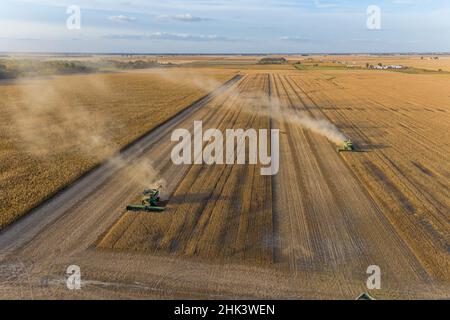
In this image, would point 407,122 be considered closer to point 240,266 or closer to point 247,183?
point 247,183

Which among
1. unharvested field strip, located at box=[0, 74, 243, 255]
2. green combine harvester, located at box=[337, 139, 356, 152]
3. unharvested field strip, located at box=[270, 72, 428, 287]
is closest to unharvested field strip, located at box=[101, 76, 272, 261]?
unharvested field strip, located at box=[0, 74, 243, 255]

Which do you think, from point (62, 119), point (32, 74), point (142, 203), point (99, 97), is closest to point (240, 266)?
point (142, 203)

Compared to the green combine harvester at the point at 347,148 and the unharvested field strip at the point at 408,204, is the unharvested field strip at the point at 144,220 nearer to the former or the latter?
the unharvested field strip at the point at 408,204

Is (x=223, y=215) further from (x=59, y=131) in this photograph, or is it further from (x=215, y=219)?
(x=59, y=131)

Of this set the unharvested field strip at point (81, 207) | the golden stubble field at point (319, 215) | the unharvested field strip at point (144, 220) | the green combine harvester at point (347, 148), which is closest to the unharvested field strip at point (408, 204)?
the golden stubble field at point (319, 215)

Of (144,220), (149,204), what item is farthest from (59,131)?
(144,220)

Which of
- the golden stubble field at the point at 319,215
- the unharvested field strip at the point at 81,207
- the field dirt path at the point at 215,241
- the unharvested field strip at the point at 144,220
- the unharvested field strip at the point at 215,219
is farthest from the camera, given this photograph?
the unharvested field strip at the point at 81,207

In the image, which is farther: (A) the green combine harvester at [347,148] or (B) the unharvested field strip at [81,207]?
(A) the green combine harvester at [347,148]
